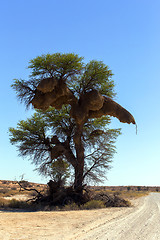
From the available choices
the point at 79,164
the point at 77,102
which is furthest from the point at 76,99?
the point at 79,164

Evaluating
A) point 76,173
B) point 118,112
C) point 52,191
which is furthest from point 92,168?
point 118,112

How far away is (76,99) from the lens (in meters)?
17.9

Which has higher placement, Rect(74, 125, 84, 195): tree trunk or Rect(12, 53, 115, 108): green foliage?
Rect(12, 53, 115, 108): green foliage

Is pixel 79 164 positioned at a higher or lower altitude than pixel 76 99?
lower

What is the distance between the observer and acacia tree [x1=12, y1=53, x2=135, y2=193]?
16.3 metres

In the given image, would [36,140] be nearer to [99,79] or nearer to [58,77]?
[58,77]

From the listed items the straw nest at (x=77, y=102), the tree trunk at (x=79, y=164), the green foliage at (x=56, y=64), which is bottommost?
the tree trunk at (x=79, y=164)

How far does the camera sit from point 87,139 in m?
19.9

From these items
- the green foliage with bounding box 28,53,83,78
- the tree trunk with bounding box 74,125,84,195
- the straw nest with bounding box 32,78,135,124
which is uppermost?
the green foliage with bounding box 28,53,83,78

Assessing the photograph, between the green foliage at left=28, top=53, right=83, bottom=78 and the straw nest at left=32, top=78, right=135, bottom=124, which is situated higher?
the green foliage at left=28, top=53, right=83, bottom=78

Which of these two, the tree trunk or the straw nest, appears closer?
the straw nest

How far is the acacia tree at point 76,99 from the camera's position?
16281 mm

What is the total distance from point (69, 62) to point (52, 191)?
32.6ft

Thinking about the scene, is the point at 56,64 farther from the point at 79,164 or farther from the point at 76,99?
the point at 79,164
